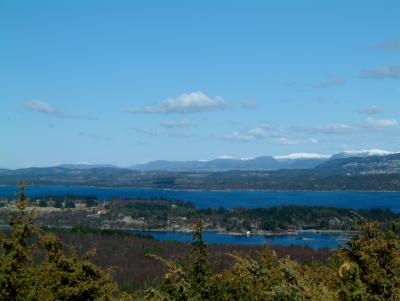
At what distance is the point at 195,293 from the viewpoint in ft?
30.3

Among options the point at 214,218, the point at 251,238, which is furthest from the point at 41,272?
the point at 214,218

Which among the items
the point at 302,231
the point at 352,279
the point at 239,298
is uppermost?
the point at 352,279

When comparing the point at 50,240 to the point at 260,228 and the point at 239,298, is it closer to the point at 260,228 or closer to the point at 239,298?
the point at 239,298

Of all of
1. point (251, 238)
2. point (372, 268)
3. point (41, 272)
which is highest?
point (372, 268)

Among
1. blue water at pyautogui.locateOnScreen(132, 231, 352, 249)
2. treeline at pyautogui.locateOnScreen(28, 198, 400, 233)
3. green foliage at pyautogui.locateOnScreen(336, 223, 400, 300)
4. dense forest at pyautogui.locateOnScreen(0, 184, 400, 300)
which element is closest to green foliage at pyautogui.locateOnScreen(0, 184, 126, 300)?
dense forest at pyautogui.locateOnScreen(0, 184, 400, 300)

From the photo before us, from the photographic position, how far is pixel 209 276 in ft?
33.1

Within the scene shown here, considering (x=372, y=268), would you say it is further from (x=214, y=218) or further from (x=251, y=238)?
(x=214, y=218)

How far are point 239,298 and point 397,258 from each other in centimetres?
281

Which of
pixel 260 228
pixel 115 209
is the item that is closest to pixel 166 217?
pixel 115 209

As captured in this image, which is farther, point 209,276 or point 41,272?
point 41,272

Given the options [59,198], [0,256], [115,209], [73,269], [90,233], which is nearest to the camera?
[0,256]

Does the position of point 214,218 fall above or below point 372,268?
below

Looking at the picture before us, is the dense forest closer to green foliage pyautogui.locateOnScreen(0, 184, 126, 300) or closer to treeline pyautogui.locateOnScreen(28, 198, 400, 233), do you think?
green foliage pyautogui.locateOnScreen(0, 184, 126, 300)

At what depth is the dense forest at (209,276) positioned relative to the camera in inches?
300
